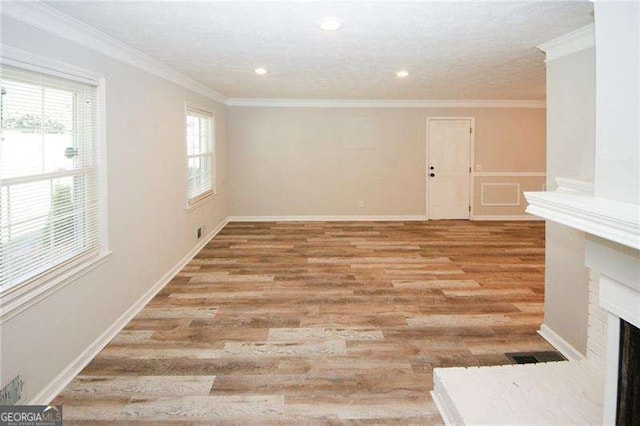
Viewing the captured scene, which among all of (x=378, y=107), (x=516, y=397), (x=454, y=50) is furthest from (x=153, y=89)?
(x=378, y=107)

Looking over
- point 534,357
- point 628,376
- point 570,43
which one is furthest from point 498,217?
point 628,376

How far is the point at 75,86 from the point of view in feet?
9.29

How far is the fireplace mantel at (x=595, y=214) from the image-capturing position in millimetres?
1312

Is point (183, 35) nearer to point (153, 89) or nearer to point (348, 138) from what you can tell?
point (153, 89)

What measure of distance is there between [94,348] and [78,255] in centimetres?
69

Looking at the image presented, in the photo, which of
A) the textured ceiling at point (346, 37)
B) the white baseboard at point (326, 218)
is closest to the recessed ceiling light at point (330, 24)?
the textured ceiling at point (346, 37)

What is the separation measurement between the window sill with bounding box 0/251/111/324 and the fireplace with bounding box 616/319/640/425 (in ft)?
9.32

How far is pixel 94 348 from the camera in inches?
116

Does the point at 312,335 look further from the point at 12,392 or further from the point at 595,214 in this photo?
the point at 595,214

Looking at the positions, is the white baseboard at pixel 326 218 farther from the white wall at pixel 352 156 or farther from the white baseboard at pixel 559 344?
the white baseboard at pixel 559 344

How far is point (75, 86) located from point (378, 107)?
19.5 feet

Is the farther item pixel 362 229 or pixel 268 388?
pixel 362 229

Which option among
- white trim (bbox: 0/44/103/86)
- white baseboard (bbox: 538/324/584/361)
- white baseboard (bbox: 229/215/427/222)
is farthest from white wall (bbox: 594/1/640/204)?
white baseboard (bbox: 229/215/427/222)

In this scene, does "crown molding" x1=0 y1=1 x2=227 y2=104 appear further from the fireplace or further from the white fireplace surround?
the fireplace
